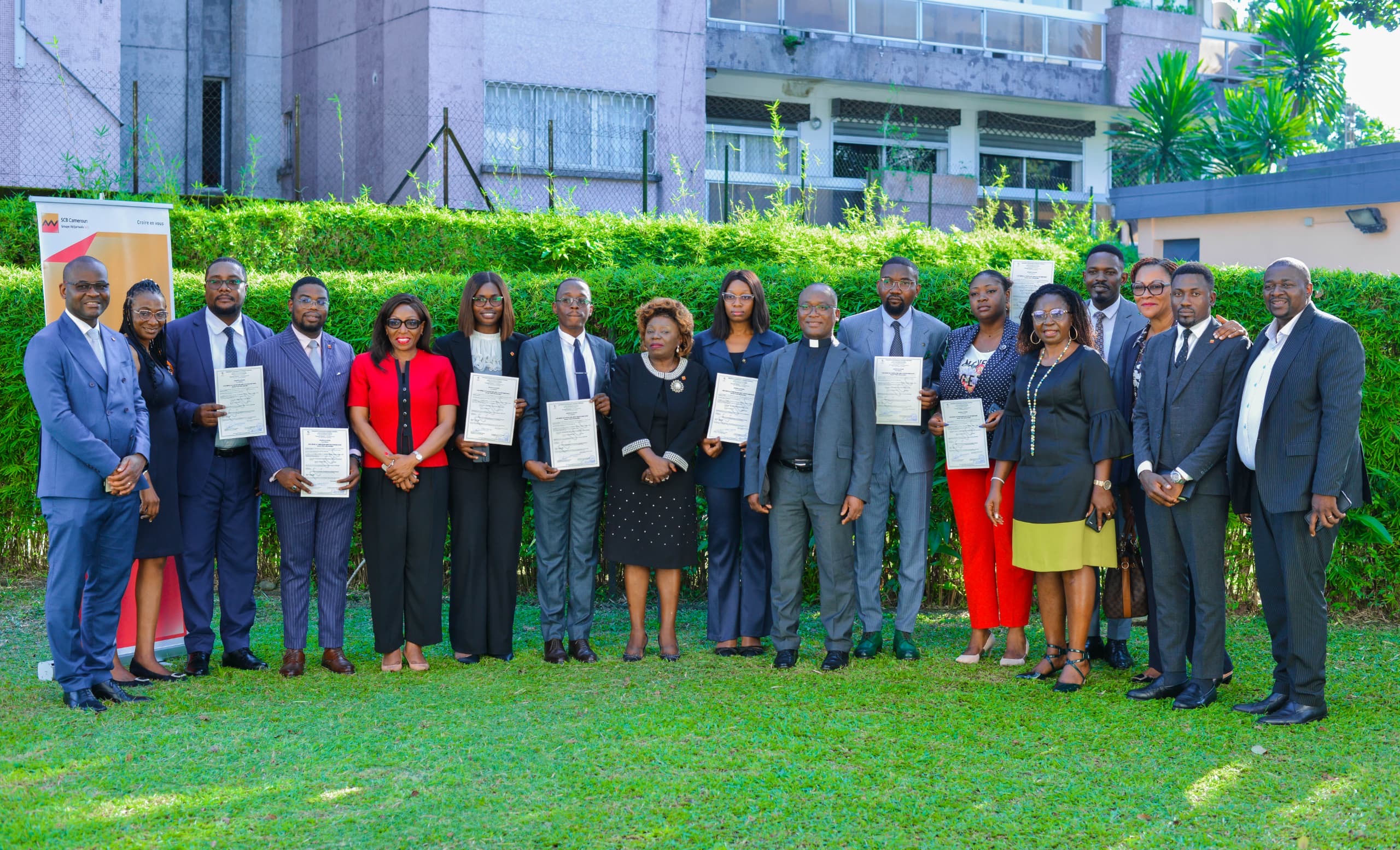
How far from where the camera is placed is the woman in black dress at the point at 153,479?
20.9 ft

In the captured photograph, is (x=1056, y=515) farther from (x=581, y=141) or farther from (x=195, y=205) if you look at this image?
(x=581, y=141)

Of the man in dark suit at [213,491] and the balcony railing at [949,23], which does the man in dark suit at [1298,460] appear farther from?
the balcony railing at [949,23]

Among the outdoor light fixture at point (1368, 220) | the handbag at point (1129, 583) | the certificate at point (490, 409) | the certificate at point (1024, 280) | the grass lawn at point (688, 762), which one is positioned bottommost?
the grass lawn at point (688, 762)

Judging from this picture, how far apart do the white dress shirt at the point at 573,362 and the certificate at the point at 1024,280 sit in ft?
7.84

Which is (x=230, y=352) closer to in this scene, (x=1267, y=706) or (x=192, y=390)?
(x=192, y=390)

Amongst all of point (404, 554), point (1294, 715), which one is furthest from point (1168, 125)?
point (404, 554)

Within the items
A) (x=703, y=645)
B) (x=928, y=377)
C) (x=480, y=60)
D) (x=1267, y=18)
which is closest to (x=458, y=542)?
(x=703, y=645)

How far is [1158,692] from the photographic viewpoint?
6207 millimetres

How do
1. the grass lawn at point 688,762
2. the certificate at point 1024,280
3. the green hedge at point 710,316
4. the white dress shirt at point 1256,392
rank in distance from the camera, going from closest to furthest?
the grass lawn at point 688,762 < the white dress shirt at point 1256,392 < the certificate at point 1024,280 < the green hedge at point 710,316

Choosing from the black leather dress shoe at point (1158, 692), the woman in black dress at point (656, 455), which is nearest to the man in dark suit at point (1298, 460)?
the black leather dress shoe at point (1158, 692)

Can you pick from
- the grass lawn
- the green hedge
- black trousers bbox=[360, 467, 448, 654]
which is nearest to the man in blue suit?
the grass lawn

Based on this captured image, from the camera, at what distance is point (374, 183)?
1895 cm

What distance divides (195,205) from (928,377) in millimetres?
9151

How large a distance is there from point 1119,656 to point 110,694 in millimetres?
5245
